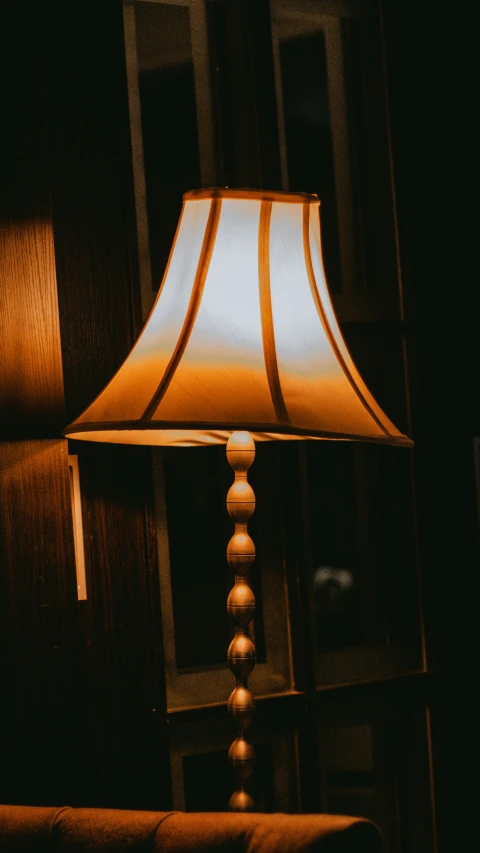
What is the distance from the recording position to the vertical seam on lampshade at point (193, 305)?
1.61m

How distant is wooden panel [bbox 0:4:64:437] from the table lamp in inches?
8.0

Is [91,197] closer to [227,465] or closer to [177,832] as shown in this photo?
[227,465]

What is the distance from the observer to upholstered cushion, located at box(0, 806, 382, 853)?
134 cm

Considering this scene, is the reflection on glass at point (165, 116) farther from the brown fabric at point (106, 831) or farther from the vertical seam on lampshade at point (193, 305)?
the brown fabric at point (106, 831)

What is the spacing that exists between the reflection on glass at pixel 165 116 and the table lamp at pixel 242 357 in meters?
0.56

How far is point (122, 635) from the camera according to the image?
2.06 metres

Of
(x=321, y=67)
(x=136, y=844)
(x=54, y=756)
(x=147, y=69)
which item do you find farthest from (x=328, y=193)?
(x=136, y=844)

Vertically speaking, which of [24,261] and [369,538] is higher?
[24,261]

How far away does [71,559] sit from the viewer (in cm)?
198

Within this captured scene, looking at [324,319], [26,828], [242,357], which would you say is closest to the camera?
[26,828]

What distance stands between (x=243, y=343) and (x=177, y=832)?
2.40 feet

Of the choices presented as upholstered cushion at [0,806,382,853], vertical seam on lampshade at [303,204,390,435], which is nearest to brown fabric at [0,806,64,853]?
upholstered cushion at [0,806,382,853]

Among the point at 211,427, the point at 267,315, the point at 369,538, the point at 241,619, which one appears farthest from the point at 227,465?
the point at 211,427

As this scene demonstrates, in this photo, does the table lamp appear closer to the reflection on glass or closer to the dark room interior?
the dark room interior
